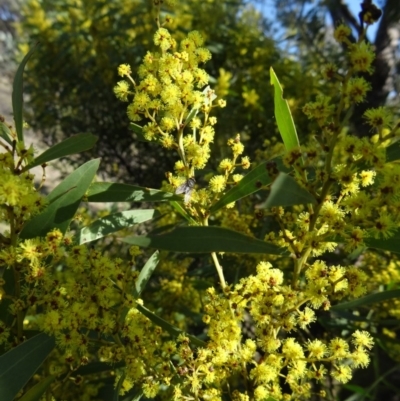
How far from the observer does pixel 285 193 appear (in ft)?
2.16

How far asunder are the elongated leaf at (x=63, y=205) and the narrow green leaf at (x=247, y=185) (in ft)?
0.80

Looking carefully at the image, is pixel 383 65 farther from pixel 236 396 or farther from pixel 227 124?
pixel 236 396

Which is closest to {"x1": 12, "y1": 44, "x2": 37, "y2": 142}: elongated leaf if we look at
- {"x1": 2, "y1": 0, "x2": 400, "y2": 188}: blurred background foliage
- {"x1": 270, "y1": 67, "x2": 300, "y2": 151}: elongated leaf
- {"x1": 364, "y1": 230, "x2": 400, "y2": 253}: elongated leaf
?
{"x1": 270, "y1": 67, "x2": 300, "y2": 151}: elongated leaf

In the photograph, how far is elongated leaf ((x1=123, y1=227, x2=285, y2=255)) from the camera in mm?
763

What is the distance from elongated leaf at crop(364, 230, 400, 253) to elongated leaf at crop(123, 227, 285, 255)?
0.17 meters

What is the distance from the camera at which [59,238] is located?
807 mm

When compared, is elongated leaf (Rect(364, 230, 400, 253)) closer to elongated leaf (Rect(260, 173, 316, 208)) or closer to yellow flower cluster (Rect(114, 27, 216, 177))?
elongated leaf (Rect(260, 173, 316, 208))

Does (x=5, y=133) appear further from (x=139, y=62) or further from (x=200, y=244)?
(x=139, y=62)

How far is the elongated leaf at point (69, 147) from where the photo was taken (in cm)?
86

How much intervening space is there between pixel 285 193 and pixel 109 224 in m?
0.40

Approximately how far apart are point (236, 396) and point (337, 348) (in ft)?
0.61

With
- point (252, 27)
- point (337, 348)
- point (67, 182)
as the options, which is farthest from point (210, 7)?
point (337, 348)

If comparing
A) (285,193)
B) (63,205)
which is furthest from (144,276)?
(285,193)

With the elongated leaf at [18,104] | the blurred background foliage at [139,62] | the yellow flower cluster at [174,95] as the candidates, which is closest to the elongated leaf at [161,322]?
the yellow flower cluster at [174,95]
